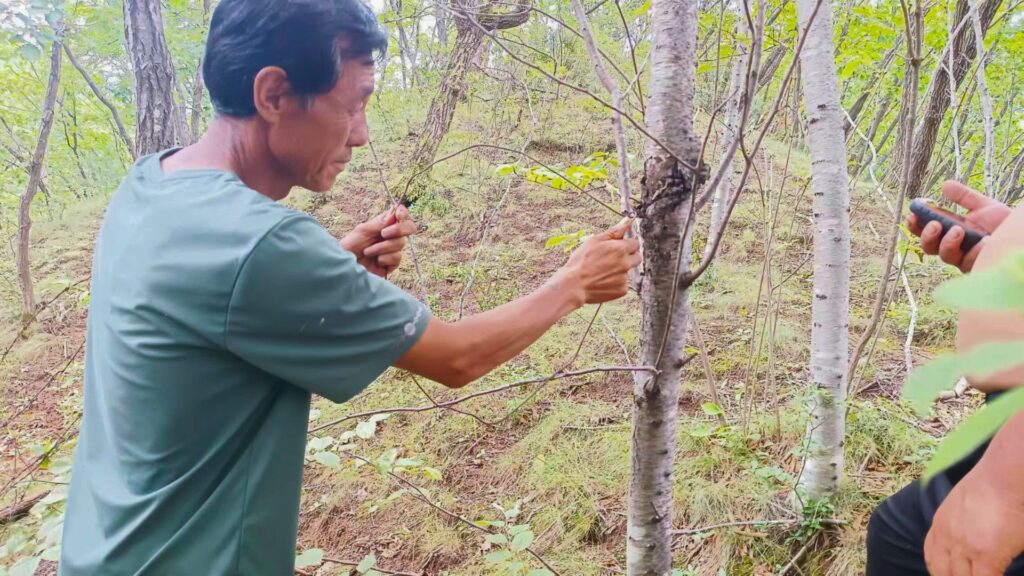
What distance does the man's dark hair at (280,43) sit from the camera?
104 centimetres

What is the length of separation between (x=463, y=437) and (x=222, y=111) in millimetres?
2639

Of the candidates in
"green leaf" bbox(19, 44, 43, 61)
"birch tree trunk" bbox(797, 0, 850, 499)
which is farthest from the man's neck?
"green leaf" bbox(19, 44, 43, 61)

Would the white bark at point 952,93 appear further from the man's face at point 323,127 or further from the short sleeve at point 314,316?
the short sleeve at point 314,316

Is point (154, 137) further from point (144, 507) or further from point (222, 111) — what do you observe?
point (144, 507)

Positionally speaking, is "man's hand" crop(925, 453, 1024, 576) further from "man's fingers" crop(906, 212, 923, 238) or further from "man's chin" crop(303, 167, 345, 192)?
"man's chin" crop(303, 167, 345, 192)

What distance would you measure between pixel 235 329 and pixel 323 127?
1.60 ft

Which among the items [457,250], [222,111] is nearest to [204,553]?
[222,111]

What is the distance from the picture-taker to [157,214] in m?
0.91

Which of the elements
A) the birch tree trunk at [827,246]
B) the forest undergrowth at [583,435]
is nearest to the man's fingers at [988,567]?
the forest undergrowth at [583,435]

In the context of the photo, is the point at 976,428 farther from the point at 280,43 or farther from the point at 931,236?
the point at 280,43

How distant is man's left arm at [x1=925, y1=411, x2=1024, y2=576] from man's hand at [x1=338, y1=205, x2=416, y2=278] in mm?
1256

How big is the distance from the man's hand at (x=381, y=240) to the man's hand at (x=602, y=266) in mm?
493

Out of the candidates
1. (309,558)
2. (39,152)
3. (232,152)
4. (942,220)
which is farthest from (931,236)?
(39,152)

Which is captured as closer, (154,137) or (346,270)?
(346,270)
